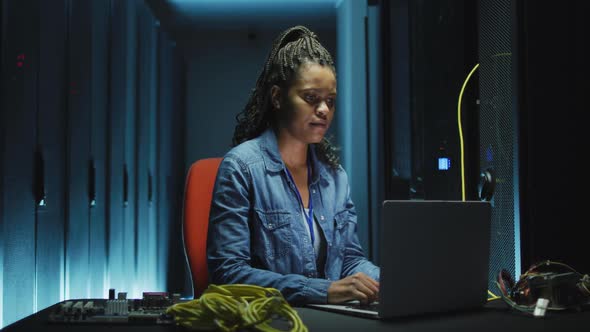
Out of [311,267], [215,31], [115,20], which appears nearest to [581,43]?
[311,267]

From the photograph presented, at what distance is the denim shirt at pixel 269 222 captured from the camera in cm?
145

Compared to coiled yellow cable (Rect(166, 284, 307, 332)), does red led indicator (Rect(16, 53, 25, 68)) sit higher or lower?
higher

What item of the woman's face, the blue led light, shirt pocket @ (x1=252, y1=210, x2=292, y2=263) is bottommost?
shirt pocket @ (x1=252, y1=210, x2=292, y2=263)

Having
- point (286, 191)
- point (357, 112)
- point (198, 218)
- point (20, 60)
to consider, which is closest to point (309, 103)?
point (286, 191)

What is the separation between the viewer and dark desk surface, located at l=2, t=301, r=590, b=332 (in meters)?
0.92

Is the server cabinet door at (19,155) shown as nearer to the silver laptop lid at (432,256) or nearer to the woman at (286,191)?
the woman at (286,191)

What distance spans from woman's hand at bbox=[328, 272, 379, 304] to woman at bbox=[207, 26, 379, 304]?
9.3 inches

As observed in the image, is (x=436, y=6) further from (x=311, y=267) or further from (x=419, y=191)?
(x=311, y=267)

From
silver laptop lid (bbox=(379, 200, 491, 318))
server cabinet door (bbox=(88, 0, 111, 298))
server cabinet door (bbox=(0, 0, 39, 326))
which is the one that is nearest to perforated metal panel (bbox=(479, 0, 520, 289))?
silver laptop lid (bbox=(379, 200, 491, 318))

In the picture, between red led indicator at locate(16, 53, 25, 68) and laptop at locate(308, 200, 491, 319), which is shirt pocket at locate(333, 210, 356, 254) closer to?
laptop at locate(308, 200, 491, 319)

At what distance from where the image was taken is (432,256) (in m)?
1.04

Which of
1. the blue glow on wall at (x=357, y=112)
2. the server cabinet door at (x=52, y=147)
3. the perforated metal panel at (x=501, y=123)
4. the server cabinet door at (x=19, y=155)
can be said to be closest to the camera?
the perforated metal panel at (x=501, y=123)

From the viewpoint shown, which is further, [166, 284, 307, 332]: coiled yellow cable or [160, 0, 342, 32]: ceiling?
[160, 0, 342, 32]: ceiling

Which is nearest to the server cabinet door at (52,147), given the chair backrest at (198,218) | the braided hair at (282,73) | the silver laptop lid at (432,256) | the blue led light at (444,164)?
the chair backrest at (198,218)
